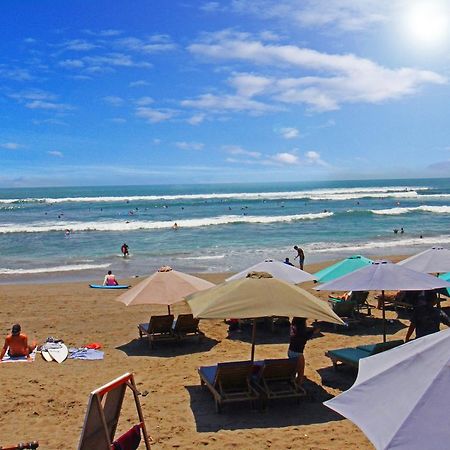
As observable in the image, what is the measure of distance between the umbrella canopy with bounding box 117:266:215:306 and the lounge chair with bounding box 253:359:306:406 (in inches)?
127

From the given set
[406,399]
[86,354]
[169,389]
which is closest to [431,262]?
[169,389]

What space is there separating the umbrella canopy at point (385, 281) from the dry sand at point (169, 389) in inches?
62.4

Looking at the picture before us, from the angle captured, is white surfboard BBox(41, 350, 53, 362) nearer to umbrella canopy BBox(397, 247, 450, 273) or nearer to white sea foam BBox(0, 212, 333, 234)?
umbrella canopy BBox(397, 247, 450, 273)

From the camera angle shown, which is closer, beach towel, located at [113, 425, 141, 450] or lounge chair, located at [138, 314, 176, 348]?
beach towel, located at [113, 425, 141, 450]

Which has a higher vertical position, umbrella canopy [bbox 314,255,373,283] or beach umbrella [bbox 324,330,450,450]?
beach umbrella [bbox 324,330,450,450]

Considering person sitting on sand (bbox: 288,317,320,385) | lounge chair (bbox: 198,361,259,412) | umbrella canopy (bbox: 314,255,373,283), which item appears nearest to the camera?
lounge chair (bbox: 198,361,259,412)

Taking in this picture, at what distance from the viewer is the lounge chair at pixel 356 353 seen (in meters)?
8.52

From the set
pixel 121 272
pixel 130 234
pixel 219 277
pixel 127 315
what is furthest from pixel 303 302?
pixel 130 234

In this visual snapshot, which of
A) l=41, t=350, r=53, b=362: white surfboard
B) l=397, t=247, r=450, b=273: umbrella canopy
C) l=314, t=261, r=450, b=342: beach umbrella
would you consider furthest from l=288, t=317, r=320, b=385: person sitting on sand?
l=41, t=350, r=53, b=362: white surfboard

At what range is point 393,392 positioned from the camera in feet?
12.1

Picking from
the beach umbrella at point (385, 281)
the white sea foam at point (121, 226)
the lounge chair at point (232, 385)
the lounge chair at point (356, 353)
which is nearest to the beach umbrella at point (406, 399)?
the lounge chair at point (232, 385)

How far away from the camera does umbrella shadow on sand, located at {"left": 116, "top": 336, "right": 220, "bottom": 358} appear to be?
10766 millimetres

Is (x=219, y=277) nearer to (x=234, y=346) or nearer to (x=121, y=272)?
(x=121, y=272)

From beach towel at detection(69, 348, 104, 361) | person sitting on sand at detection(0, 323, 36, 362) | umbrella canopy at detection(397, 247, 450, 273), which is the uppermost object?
umbrella canopy at detection(397, 247, 450, 273)
